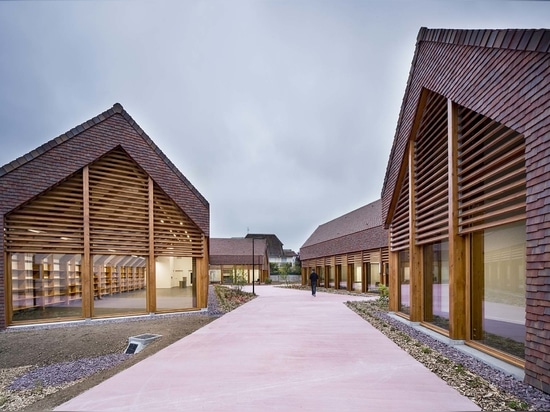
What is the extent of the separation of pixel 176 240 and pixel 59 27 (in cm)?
835

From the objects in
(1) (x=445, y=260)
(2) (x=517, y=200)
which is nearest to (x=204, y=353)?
(1) (x=445, y=260)

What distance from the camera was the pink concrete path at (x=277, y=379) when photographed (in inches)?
151

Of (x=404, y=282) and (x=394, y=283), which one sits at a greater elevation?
(x=404, y=282)

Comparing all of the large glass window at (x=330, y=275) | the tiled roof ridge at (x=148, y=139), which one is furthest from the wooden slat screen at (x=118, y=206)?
the large glass window at (x=330, y=275)

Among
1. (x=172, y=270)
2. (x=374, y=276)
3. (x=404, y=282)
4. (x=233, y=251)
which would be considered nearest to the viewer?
A: (x=404, y=282)

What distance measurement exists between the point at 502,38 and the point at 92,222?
1043cm

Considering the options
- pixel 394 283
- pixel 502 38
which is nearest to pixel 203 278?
pixel 394 283

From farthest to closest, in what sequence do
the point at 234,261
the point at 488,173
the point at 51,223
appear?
the point at 234,261, the point at 51,223, the point at 488,173

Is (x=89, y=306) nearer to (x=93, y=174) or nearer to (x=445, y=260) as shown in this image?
(x=93, y=174)

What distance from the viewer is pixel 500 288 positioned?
5.83m

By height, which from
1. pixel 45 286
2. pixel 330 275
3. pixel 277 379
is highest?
pixel 277 379

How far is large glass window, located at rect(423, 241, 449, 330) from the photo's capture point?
7.35 meters

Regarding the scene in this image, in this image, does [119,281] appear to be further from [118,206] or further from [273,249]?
[273,249]

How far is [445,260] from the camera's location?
737 centimetres
